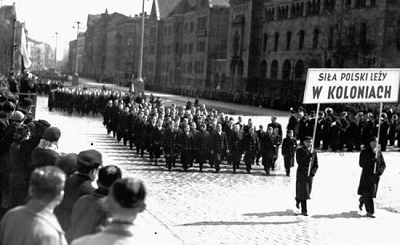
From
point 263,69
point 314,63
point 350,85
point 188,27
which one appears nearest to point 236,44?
point 263,69

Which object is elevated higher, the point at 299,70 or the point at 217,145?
the point at 299,70

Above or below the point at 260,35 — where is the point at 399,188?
below

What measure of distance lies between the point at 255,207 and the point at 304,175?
1.27m

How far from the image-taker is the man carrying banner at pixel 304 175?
11.2 m

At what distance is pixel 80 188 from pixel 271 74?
55.9 metres

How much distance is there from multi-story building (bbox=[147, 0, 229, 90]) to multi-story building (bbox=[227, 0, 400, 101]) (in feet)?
29.8

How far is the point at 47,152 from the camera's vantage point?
255 inches

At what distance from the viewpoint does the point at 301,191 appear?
441 inches

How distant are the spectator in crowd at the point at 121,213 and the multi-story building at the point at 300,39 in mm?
42024

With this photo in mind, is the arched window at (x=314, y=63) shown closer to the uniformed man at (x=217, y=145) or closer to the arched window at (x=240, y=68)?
the arched window at (x=240, y=68)

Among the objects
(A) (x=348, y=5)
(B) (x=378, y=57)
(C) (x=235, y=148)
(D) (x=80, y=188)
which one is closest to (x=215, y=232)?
(D) (x=80, y=188)

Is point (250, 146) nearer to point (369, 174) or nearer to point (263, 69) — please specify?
point (369, 174)

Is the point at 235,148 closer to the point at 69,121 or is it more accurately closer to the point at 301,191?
the point at 301,191

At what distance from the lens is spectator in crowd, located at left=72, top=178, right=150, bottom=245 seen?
3357mm
